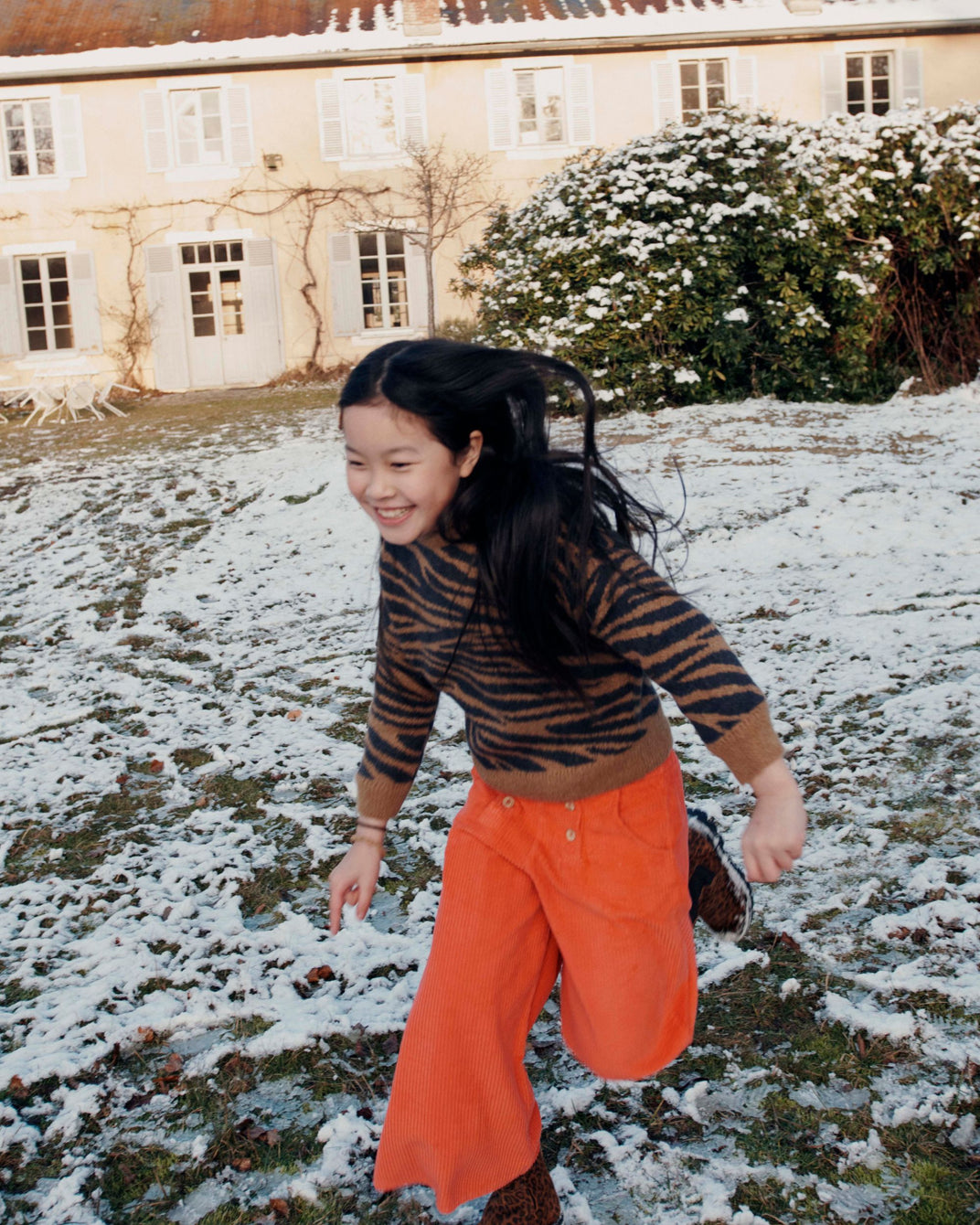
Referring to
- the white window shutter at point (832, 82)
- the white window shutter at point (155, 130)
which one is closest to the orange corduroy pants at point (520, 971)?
the white window shutter at point (155, 130)

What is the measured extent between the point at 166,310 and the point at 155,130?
2.71 metres

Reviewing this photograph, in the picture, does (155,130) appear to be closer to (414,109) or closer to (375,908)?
(414,109)

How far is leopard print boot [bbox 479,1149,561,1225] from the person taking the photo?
1.84 m

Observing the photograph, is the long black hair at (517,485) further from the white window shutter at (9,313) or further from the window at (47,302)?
the white window shutter at (9,313)

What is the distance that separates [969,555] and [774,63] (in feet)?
48.5

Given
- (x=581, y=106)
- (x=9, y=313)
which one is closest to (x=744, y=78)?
(x=581, y=106)

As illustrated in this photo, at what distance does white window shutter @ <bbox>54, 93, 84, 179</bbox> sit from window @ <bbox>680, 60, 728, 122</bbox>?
9.33 metres

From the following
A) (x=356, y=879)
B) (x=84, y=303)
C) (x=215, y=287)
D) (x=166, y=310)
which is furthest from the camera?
(x=215, y=287)

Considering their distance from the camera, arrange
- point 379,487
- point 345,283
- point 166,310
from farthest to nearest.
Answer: point 345,283, point 166,310, point 379,487

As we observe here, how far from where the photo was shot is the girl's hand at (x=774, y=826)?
5.27 ft

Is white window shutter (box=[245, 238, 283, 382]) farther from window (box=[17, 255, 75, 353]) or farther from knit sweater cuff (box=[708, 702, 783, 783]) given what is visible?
knit sweater cuff (box=[708, 702, 783, 783])

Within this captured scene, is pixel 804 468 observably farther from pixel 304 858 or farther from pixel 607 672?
→ pixel 607 672

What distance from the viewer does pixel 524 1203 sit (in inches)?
72.8

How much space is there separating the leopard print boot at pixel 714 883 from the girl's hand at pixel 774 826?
0.47m
